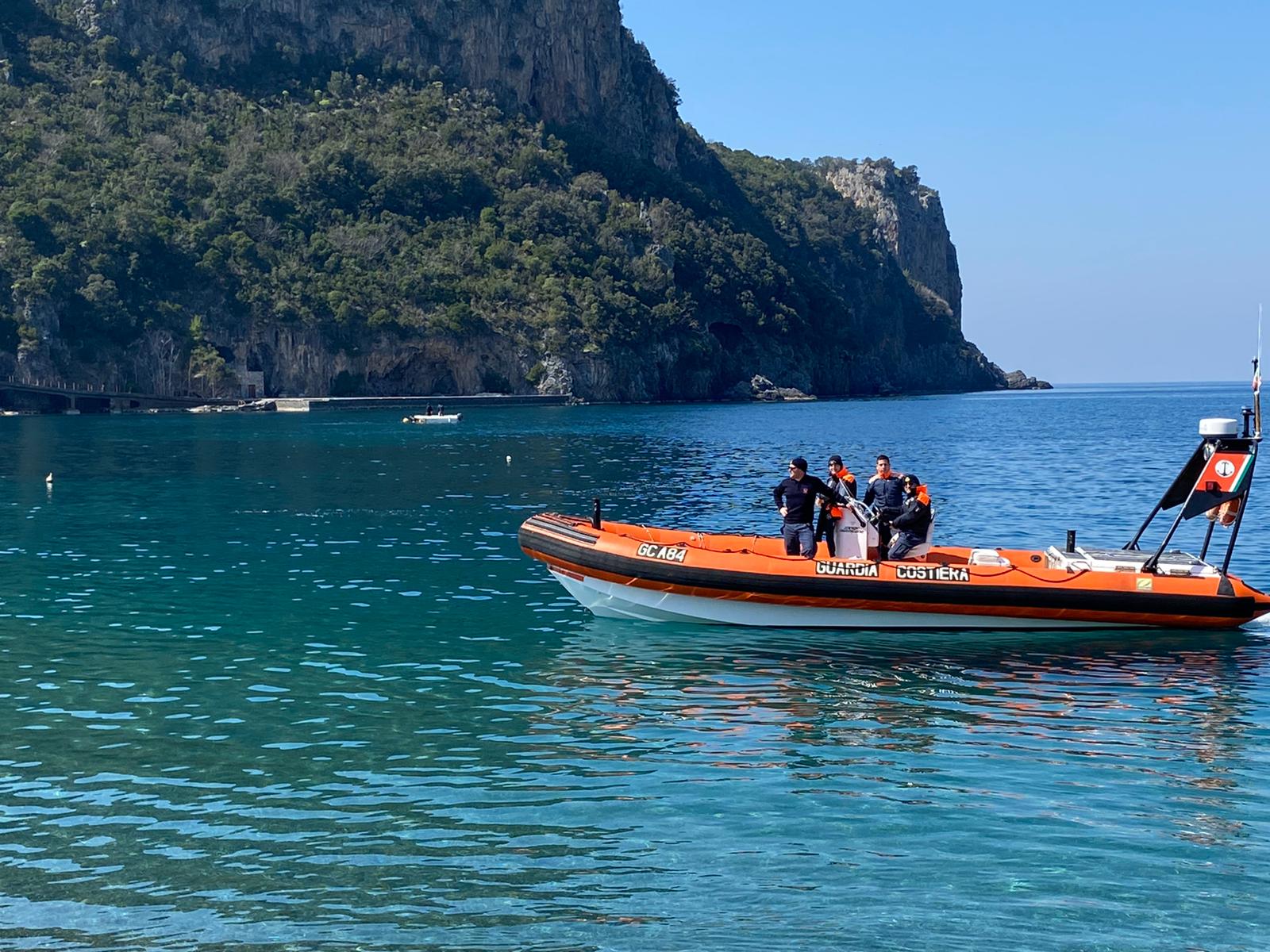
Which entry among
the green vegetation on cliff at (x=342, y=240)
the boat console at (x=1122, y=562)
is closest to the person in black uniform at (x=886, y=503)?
the boat console at (x=1122, y=562)

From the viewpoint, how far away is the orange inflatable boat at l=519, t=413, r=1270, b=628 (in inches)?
667

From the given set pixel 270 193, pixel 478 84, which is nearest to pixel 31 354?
pixel 270 193

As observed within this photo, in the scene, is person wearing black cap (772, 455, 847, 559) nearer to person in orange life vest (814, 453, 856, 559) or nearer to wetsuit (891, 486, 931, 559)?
person in orange life vest (814, 453, 856, 559)

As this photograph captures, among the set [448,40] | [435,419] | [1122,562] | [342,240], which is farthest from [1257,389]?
[448,40]

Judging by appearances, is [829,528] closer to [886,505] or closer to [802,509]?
[802,509]

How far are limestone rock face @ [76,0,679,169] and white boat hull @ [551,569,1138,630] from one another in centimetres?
15133

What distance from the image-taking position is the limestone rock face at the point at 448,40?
152m

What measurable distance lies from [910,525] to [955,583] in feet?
3.60

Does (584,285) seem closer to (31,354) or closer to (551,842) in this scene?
(31,354)

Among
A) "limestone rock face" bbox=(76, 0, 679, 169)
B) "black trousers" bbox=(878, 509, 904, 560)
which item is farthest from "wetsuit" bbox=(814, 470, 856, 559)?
"limestone rock face" bbox=(76, 0, 679, 169)

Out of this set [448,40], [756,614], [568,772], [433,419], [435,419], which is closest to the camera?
→ [568,772]

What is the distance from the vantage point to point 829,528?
18.0 m

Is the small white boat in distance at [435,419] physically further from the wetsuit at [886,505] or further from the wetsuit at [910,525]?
the wetsuit at [910,525]

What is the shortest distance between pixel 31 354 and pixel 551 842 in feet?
375
